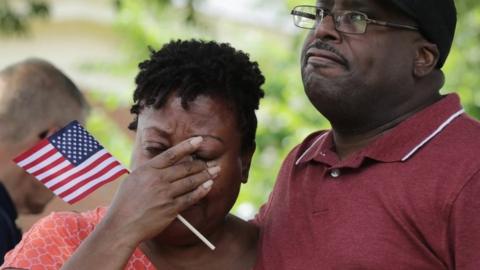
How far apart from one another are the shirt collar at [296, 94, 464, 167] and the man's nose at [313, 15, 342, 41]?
38 cm

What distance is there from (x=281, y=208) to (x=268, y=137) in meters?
7.12

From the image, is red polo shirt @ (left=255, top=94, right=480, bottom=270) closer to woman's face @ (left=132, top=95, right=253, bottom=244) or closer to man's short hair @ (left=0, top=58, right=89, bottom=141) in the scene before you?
woman's face @ (left=132, top=95, right=253, bottom=244)

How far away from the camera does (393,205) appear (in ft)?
10.5

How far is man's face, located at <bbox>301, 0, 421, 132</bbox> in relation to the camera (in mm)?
3383

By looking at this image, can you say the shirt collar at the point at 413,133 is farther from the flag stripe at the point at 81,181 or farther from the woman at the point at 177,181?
the flag stripe at the point at 81,181

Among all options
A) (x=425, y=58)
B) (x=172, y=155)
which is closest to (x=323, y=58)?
(x=425, y=58)

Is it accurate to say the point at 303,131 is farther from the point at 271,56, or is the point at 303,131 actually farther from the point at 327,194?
the point at 327,194

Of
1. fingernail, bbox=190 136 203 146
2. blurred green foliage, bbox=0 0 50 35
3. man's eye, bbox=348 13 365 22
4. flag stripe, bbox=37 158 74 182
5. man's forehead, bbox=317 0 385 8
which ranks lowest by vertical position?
flag stripe, bbox=37 158 74 182

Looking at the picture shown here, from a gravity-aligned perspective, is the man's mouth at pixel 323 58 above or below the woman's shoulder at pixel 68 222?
above

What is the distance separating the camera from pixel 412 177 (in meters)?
3.23

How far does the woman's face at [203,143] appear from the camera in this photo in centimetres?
346

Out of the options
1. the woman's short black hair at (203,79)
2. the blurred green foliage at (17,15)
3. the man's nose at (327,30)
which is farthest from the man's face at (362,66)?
the blurred green foliage at (17,15)

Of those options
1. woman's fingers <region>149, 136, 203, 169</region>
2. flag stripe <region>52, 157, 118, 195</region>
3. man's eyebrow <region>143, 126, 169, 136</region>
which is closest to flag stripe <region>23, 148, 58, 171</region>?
flag stripe <region>52, 157, 118, 195</region>

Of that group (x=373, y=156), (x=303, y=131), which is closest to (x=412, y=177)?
(x=373, y=156)
